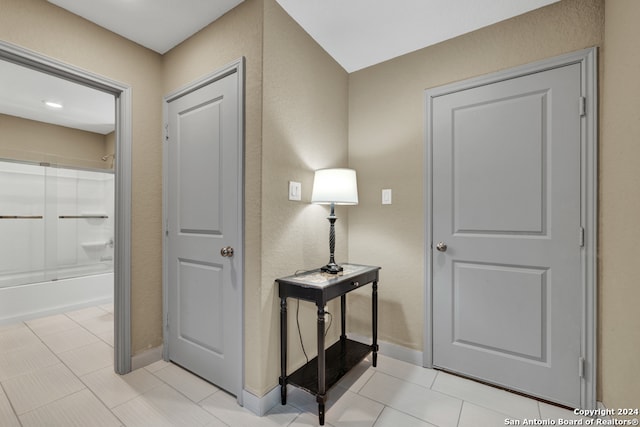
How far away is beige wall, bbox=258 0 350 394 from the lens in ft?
5.42

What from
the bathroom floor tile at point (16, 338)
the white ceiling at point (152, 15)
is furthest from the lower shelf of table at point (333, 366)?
the bathroom floor tile at point (16, 338)

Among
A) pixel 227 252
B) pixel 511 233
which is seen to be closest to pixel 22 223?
pixel 227 252

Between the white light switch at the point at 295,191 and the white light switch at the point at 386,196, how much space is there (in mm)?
771

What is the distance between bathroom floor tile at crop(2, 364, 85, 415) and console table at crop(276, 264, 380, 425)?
4.73 ft

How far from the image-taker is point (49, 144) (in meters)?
3.93

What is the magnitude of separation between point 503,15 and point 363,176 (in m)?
1.40

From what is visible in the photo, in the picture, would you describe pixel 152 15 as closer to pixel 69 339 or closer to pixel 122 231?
pixel 122 231

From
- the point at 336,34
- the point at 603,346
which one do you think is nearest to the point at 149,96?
the point at 336,34

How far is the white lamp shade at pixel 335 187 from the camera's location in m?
1.80

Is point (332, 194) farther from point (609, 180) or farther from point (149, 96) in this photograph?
point (149, 96)

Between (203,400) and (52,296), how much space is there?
2.87m

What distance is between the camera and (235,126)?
174cm

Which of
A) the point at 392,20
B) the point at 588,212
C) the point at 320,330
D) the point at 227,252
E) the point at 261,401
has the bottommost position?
the point at 261,401

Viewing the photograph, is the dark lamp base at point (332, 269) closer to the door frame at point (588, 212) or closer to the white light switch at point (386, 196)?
the white light switch at point (386, 196)
